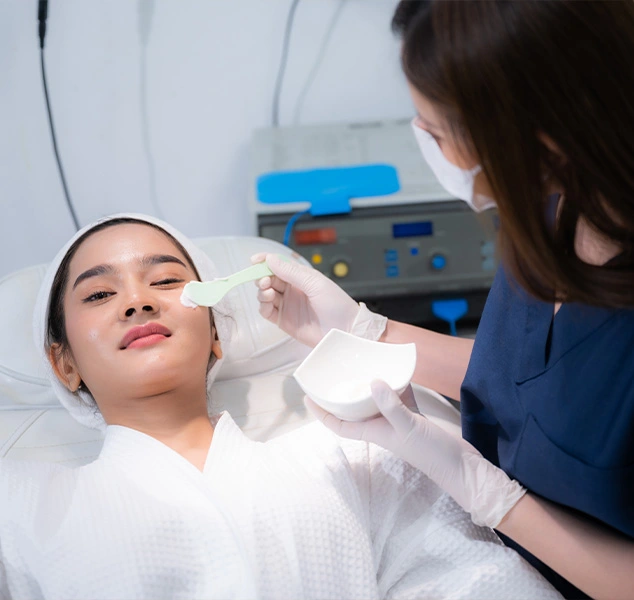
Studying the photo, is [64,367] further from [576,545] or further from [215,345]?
[576,545]

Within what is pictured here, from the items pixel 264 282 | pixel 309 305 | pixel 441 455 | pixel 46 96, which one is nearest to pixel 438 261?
pixel 309 305

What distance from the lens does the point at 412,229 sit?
1742 mm

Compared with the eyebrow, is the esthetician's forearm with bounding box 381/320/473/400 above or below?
below

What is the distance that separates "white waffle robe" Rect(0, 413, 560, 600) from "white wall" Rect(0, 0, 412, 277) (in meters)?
0.91

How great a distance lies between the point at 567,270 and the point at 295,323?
0.70 metres

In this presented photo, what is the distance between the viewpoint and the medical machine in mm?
1712

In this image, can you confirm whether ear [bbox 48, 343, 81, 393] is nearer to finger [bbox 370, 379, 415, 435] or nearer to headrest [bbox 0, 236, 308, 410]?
headrest [bbox 0, 236, 308, 410]

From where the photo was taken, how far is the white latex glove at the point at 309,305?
1360 millimetres

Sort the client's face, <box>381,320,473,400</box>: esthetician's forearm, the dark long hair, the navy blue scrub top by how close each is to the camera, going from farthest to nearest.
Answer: <box>381,320,473,400</box>: esthetician's forearm, the client's face, the navy blue scrub top, the dark long hair

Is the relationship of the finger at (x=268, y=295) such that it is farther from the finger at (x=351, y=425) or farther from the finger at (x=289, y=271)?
the finger at (x=351, y=425)

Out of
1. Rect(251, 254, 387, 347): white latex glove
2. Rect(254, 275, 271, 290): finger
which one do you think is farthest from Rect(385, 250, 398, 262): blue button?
Rect(254, 275, 271, 290): finger

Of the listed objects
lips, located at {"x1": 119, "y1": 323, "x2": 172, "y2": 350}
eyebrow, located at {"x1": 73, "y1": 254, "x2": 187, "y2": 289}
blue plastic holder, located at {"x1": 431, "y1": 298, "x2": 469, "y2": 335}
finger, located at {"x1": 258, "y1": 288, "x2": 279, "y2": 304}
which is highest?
eyebrow, located at {"x1": 73, "y1": 254, "x2": 187, "y2": 289}

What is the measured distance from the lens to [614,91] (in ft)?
2.52

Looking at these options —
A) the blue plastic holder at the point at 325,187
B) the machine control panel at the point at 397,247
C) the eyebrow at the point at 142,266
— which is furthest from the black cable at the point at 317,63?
the eyebrow at the point at 142,266
